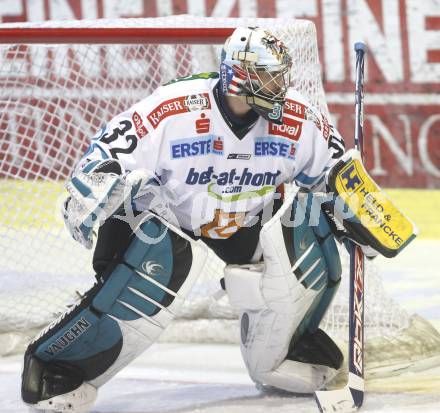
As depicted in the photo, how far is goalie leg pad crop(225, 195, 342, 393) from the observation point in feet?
10.6

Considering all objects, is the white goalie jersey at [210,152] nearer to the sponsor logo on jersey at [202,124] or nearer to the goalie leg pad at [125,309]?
the sponsor logo on jersey at [202,124]

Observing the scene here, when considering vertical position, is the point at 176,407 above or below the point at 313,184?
below

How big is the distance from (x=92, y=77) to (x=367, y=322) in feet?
4.53

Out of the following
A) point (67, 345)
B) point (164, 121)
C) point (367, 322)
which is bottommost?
point (367, 322)

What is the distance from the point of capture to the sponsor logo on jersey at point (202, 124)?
323 cm

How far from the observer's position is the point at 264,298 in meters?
3.25

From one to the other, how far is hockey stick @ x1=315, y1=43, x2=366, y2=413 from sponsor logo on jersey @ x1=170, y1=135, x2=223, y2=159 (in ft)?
1.40

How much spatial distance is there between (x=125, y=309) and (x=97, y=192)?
1.15 feet

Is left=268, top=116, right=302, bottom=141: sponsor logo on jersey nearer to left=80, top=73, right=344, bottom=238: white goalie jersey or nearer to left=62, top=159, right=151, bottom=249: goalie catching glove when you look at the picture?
left=80, top=73, right=344, bottom=238: white goalie jersey

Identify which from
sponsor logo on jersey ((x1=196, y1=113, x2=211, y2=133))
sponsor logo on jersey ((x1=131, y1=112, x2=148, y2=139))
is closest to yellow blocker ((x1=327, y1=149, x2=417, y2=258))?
sponsor logo on jersey ((x1=196, y1=113, x2=211, y2=133))

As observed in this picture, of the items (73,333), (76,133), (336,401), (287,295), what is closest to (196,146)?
(287,295)

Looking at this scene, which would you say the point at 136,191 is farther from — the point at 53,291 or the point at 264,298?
the point at 53,291

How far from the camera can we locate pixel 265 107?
319cm

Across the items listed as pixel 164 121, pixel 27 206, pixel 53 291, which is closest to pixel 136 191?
pixel 164 121
